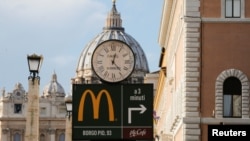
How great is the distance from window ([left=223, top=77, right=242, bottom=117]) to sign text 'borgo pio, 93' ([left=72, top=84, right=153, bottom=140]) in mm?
13938

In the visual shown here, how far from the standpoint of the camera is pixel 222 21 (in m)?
34.9

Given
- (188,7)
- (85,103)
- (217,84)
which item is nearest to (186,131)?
(217,84)

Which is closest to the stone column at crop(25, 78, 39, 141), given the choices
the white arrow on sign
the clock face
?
the clock face

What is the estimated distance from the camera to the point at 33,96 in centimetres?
2814

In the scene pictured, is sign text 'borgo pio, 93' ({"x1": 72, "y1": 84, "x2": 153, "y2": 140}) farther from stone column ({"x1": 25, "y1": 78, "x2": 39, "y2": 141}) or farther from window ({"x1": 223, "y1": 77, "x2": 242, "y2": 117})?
window ({"x1": 223, "y1": 77, "x2": 242, "y2": 117})

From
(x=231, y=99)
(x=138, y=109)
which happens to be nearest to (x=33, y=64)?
(x=138, y=109)

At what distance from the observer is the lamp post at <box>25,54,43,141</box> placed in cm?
2675

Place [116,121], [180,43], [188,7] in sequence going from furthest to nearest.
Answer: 1. [180,43]
2. [188,7]
3. [116,121]

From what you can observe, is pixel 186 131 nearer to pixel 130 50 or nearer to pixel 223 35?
pixel 223 35

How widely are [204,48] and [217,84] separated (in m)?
1.22

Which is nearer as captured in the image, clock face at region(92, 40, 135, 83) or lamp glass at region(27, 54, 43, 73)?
clock face at region(92, 40, 135, 83)

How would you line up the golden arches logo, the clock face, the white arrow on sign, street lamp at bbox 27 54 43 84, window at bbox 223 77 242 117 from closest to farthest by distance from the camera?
the white arrow on sign
the clock face
the golden arches logo
street lamp at bbox 27 54 43 84
window at bbox 223 77 242 117

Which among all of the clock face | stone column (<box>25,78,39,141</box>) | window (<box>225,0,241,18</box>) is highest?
window (<box>225,0,241,18</box>)

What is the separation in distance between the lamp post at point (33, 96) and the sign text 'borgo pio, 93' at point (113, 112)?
5.24 meters
